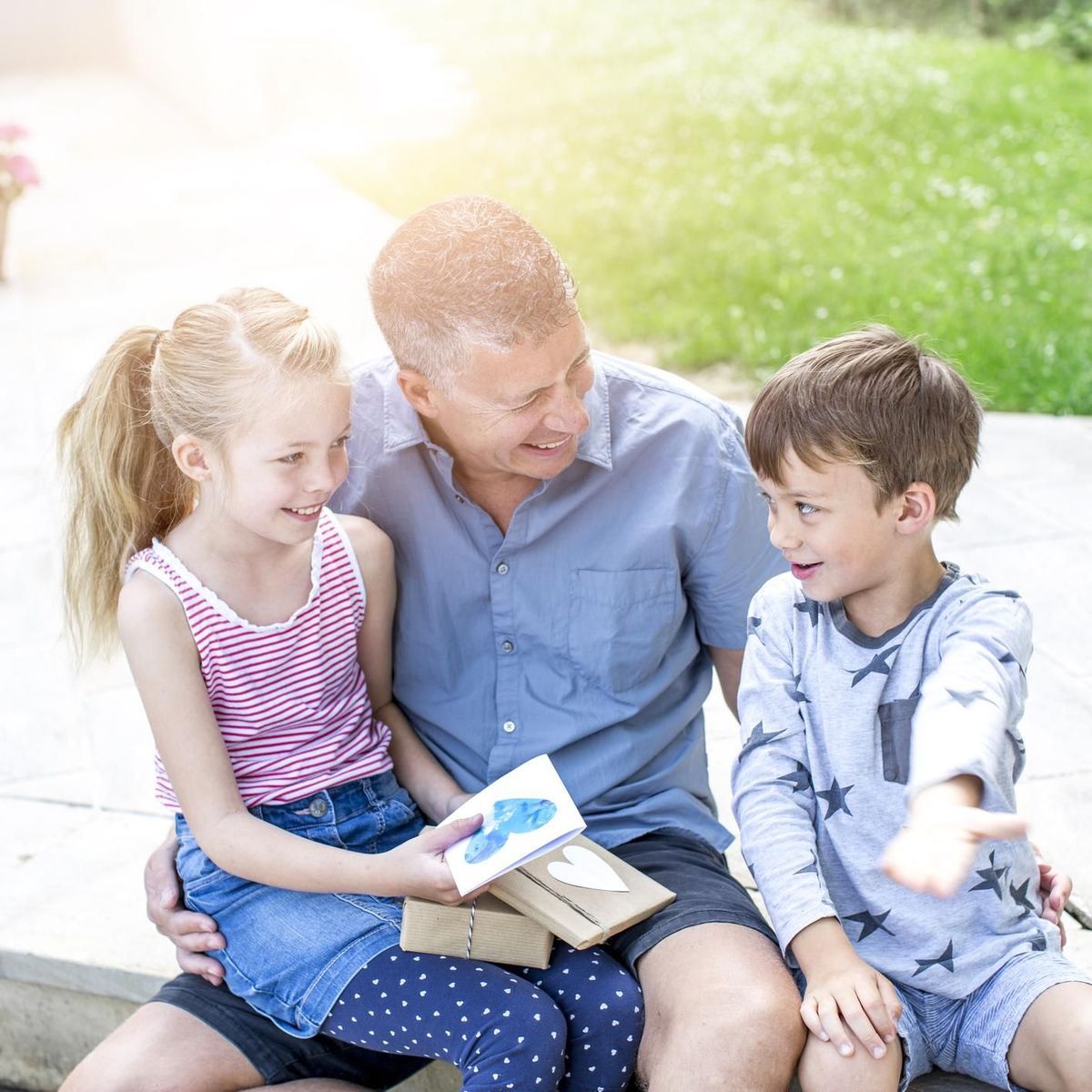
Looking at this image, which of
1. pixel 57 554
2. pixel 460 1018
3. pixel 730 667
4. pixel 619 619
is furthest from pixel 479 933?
pixel 57 554

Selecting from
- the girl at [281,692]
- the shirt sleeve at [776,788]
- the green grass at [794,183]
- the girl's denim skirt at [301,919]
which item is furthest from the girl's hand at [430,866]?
the green grass at [794,183]

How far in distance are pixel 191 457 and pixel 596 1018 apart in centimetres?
105

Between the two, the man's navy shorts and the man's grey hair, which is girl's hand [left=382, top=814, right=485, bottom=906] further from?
the man's grey hair

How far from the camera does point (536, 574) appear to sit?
246 centimetres

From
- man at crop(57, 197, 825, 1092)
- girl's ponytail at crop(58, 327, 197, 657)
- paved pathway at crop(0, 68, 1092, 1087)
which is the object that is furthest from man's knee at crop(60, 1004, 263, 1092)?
girl's ponytail at crop(58, 327, 197, 657)

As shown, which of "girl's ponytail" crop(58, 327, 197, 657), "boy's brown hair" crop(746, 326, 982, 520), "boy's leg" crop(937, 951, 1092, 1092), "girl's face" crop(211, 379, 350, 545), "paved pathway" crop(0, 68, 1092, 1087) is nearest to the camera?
"boy's leg" crop(937, 951, 1092, 1092)

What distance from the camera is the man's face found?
226 cm

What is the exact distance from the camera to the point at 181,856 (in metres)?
2.37

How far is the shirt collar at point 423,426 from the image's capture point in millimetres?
2414

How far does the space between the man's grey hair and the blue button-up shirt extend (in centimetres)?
22

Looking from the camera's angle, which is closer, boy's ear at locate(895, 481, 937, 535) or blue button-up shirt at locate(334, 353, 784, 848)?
boy's ear at locate(895, 481, 937, 535)

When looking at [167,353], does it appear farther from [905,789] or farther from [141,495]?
[905,789]

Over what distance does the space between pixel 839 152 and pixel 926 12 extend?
18.9ft

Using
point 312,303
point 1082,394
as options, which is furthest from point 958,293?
point 312,303
